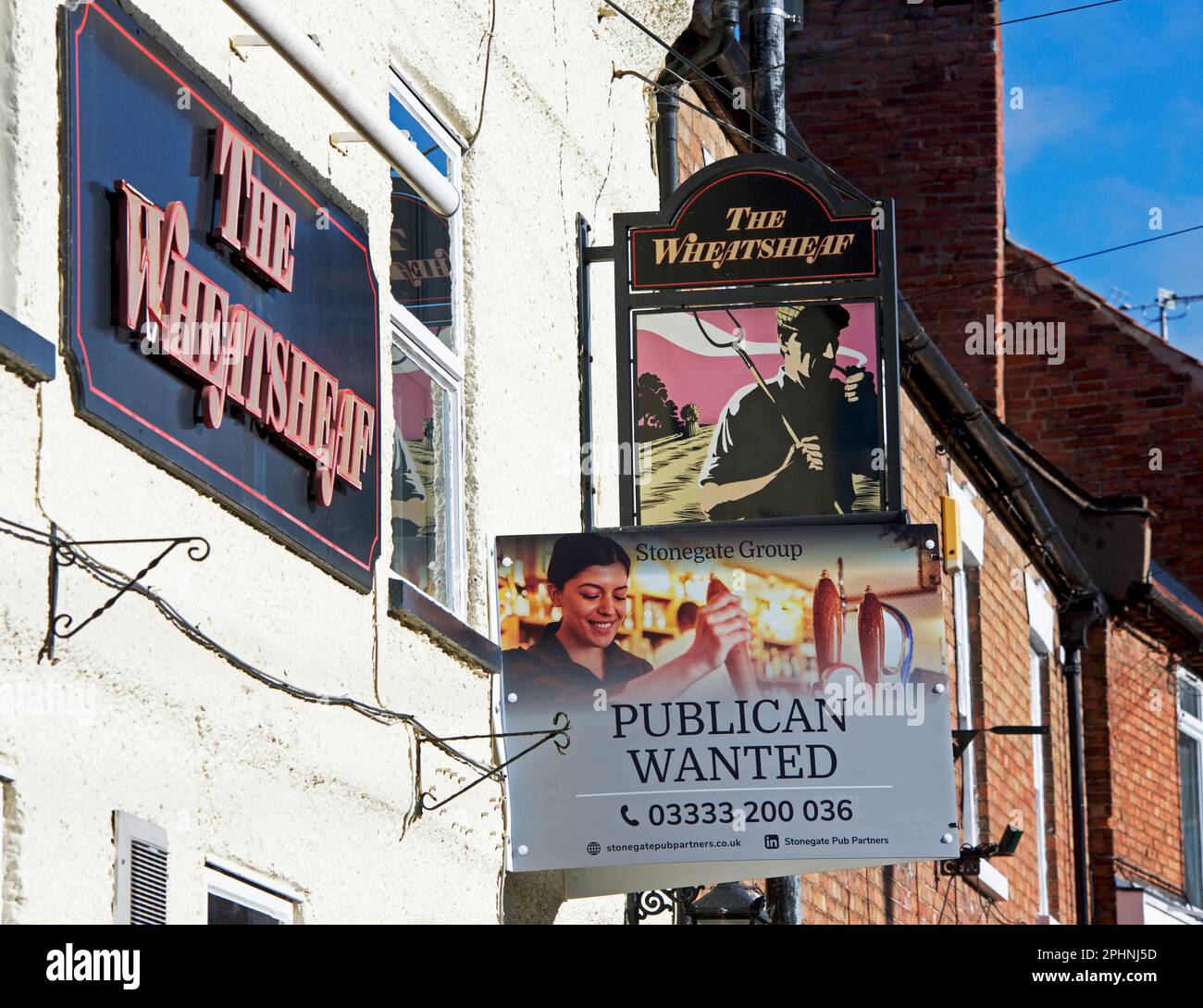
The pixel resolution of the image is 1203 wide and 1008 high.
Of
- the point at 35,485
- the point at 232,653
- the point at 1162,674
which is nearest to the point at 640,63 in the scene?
the point at 232,653

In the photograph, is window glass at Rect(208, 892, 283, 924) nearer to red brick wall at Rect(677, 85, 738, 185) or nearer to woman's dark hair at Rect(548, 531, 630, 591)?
woman's dark hair at Rect(548, 531, 630, 591)

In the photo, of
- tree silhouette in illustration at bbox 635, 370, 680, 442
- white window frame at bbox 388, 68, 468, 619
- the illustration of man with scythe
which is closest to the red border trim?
the illustration of man with scythe

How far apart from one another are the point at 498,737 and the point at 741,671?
2.72 ft

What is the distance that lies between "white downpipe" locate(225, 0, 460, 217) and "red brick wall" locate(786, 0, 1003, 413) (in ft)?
33.0

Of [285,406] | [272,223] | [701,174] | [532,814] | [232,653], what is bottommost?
[532,814]

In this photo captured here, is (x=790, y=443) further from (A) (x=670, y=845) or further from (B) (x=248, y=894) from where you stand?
(B) (x=248, y=894)

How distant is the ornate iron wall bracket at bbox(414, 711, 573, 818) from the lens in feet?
21.4

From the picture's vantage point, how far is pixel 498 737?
6.94 meters

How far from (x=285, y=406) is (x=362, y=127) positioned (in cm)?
79

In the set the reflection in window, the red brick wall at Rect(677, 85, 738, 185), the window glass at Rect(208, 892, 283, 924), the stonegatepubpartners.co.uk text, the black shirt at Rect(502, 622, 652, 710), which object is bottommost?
the window glass at Rect(208, 892, 283, 924)

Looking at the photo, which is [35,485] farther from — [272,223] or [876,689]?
[876,689]

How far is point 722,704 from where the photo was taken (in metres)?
7.04

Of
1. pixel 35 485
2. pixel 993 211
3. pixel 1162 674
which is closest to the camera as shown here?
pixel 35 485

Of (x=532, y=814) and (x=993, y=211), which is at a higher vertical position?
(x=993, y=211)
